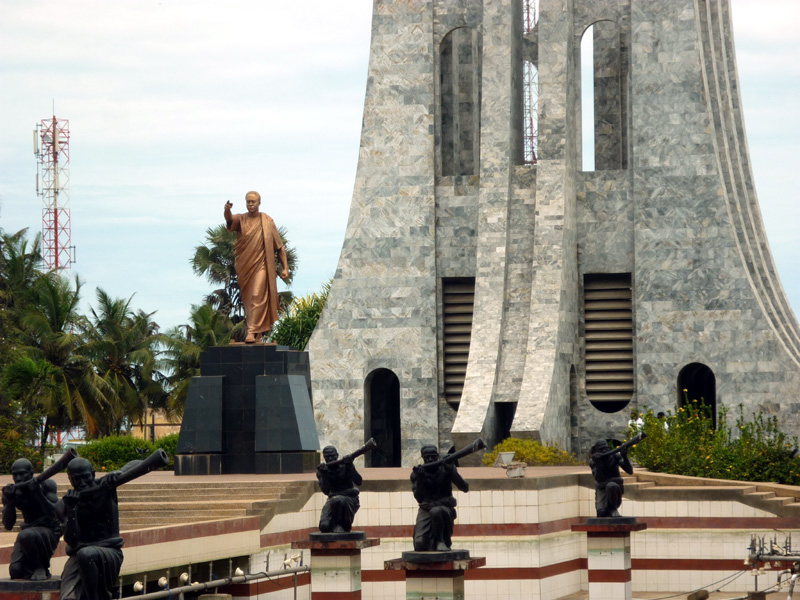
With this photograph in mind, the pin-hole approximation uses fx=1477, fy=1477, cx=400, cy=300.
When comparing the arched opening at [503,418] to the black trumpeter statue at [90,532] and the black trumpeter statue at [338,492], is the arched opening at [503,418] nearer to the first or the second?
the black trumpeter statue at [338,492]

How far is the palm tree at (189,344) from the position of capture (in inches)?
1542

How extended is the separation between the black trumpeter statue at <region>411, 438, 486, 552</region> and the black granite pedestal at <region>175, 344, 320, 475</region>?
814 cm

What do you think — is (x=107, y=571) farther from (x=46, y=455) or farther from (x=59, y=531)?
(x=46, y=455)

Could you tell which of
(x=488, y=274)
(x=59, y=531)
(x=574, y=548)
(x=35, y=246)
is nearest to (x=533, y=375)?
(x=488, y=274)

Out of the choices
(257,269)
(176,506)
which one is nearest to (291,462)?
(257,269)

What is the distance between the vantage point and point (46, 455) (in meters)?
29.9

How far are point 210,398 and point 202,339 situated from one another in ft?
64.6

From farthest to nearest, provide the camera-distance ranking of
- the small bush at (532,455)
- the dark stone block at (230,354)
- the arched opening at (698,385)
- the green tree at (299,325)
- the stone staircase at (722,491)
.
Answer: the green tree at (299,325) < the arched opening at (698,385) < the small bush at (532,455) < the dark stone block at (230,354) < the stone staircase at (722,491)

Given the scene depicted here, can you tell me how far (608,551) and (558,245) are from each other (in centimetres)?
1484

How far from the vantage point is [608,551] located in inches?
736

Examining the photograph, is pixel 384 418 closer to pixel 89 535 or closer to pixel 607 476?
pixel 607 476

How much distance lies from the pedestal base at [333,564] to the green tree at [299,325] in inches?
1249

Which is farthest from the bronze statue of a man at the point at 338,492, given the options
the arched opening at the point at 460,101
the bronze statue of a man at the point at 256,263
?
the arched opening at the point at 460,101

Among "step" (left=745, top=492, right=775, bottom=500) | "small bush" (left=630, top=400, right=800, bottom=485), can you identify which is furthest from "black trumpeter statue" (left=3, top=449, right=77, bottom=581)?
"small bush" (left=630, top=400, right=800, bottom=485)
